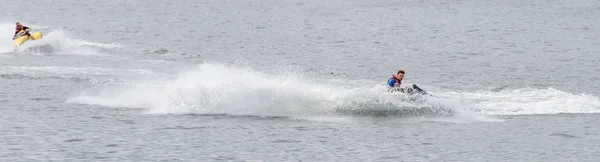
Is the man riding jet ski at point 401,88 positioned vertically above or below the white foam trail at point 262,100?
above

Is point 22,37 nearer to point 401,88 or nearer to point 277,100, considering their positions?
point 277,100

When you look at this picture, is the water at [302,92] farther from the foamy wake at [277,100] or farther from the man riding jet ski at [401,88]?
the man riding jet ski at [401,88]

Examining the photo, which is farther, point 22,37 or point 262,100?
point 22,37

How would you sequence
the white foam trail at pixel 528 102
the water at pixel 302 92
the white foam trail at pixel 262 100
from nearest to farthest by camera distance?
the water at pixel 302 92
the white foam trail at pixel 262 100
the white foam trail at pixel 528 102

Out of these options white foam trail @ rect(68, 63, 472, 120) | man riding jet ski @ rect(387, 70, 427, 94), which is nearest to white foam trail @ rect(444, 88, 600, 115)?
man riding jet ski @ rect(387, 70, 427, 94)

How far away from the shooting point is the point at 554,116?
40.2m

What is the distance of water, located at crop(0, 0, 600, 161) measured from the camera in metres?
33.7

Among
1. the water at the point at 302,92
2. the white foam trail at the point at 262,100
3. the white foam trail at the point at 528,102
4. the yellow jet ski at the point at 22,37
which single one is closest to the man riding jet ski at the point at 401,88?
the white foam trail at the point at 262,100

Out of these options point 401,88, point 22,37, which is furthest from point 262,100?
point 22,37

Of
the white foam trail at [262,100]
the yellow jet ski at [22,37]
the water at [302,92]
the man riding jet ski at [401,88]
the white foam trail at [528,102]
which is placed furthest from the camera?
the yellow jet ski at [22,37]

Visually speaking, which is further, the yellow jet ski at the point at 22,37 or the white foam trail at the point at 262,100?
the yellow jet ski at the point at 22,37

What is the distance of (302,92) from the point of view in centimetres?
4022

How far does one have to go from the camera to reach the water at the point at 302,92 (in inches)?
1325

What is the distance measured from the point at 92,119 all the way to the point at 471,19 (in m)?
60.8
